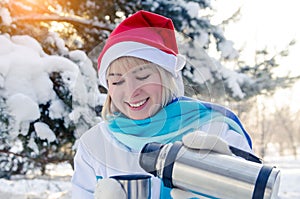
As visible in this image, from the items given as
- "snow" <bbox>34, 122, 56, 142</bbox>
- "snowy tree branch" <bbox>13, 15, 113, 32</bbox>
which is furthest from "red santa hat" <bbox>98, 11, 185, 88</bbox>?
"snowy tree branch" <bbox>13, 15, 113, 32</bbox>

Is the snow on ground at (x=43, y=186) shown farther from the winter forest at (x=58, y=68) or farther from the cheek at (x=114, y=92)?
the cheek at (x=114, y=92)

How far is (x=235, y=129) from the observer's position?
899 millimetres

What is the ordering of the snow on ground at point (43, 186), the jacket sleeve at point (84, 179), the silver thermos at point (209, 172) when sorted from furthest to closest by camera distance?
1. the snow on ground at point (43, 186)
2. the jacket sleeve at point (84, 179)
3. the silver thermos at point (209, 172)

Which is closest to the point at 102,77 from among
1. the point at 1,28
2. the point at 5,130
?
the point at 5,130

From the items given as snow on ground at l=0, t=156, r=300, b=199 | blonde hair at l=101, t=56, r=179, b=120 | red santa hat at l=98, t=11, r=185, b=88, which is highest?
red santa hat at l=98, t=11, r=185, b=88

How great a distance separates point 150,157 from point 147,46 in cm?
27

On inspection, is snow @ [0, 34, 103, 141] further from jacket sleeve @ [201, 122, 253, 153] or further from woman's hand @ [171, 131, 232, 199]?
woman's hand @ [171, 131, 232, 199]

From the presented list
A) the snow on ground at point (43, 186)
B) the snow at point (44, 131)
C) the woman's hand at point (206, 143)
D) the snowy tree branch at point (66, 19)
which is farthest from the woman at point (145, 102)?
the snow on ground at point (43, 186)

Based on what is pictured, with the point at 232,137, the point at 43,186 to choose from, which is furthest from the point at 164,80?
the point at 43,186

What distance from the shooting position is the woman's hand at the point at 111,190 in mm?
621

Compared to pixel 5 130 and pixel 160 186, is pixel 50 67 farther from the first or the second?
pixel 160 186

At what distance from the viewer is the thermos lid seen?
1.92 ft

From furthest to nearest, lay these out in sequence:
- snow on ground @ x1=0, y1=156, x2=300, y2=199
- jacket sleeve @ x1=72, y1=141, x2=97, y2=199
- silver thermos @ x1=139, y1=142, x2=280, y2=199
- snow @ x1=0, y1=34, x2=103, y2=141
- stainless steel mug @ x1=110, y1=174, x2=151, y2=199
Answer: snow on ground @ x1=0, y1=156, x2=300, y2=199, snow @ x1=0, y1=34, x2=103, y2=141, jacket sleeve @ x1=72, y1=141, x2=97, y2=199, stainless steel mug @ x1=110, y1=174, x2=151, y2=199, silver thermos @ x1=139, y1=142, x2=280, y2=199

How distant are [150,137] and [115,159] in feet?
0.39
